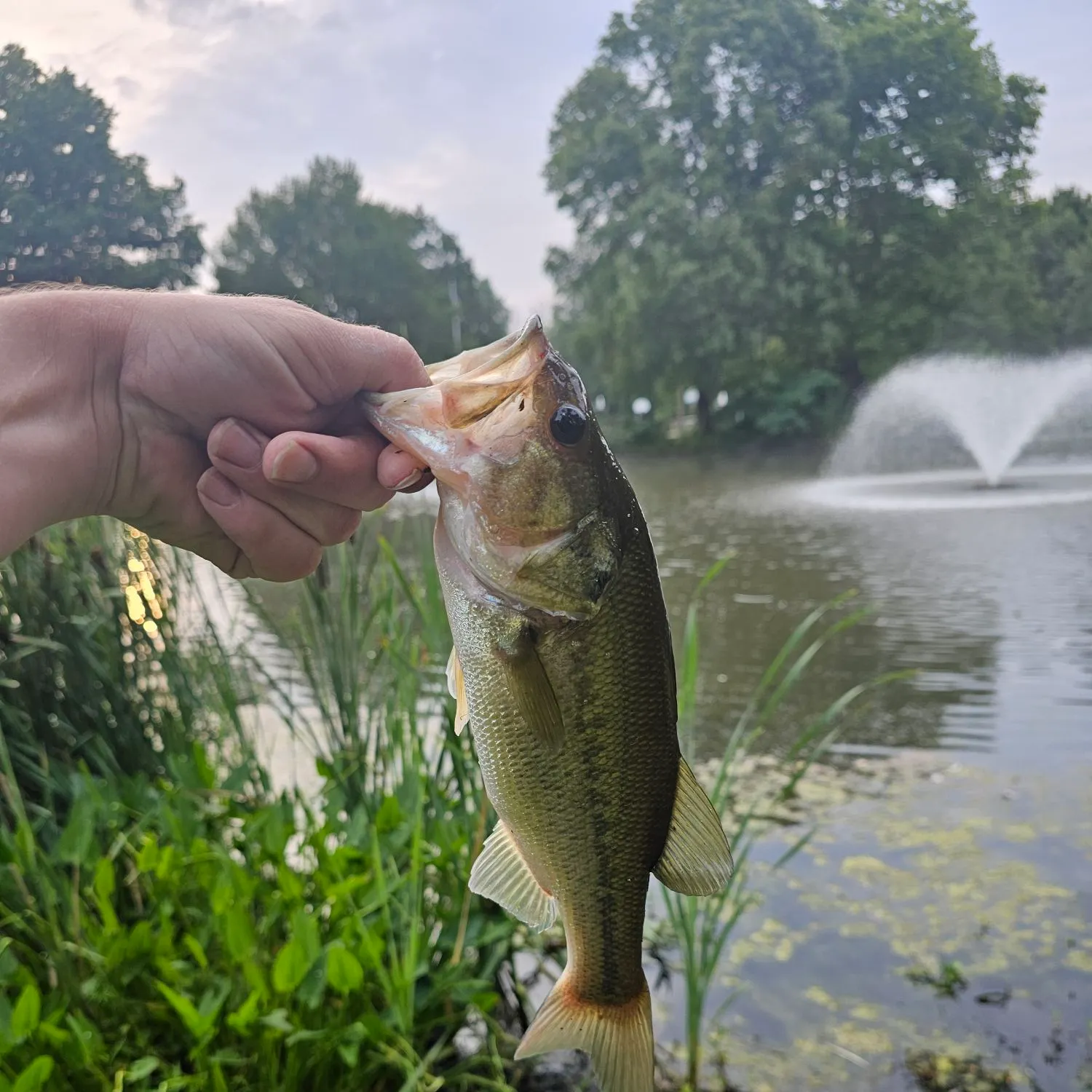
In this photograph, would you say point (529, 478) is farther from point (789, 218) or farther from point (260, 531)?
point (789, 218)

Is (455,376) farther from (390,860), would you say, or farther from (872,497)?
(872,497)

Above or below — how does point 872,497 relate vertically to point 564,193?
below

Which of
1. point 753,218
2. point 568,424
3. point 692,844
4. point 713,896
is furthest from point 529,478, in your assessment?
point 753,218

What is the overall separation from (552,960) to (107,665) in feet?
5.06

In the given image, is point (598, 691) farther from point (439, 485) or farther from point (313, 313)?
point (313, 313)

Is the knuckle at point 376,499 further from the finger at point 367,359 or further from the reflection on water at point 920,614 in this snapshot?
the reflection on water at point 920,614

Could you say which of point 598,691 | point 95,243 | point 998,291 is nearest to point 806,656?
point 598,691

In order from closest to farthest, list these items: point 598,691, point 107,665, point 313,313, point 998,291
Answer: point 598,691, point 313,313, point 107,665, point 998,291

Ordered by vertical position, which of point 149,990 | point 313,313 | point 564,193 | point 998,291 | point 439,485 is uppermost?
point 564,193

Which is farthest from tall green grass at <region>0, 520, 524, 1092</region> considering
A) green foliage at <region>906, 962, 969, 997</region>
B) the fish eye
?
green foliage at <region>906, 962, 969, 997</region>

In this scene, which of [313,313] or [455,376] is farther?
[313,313]

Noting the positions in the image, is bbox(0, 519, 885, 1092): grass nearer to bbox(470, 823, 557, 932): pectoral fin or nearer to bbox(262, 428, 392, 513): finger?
bbox(470, 823, 557, 932): pectoral fin

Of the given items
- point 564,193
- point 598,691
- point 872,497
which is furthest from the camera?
point 564,193

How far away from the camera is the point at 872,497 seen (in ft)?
39.4
